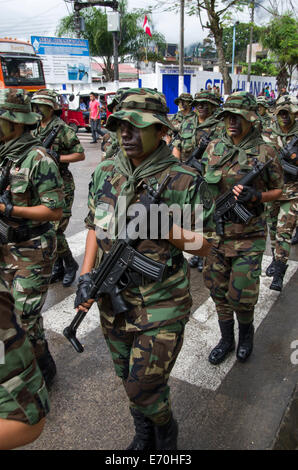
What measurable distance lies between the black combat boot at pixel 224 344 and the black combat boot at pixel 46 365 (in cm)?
129

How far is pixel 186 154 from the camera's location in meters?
6.02

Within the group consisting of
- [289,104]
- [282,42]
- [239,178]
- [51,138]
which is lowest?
[239,178]

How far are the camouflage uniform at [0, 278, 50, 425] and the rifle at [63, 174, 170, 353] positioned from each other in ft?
2.57

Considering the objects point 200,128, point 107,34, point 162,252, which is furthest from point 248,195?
point 107,34

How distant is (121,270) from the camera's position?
2.11m

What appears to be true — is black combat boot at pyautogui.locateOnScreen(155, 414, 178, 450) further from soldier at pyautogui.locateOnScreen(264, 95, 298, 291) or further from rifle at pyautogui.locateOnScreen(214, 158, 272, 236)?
soldier at pyautogui.locateOnScreen(264, 95, 298, 291)

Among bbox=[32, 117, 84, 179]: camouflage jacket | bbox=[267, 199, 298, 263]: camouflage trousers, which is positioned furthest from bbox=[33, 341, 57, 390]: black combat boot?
bbox=[267, 199, 298, 263]: camouflage trousers

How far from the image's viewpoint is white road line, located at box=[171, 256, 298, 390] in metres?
3.15

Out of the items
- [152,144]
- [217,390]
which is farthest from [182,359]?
[152,144]

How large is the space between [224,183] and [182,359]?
1.54 m

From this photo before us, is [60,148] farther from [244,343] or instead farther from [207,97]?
[244,343]

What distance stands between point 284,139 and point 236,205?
2495 mm

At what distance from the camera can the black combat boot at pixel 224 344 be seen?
3299 mm
